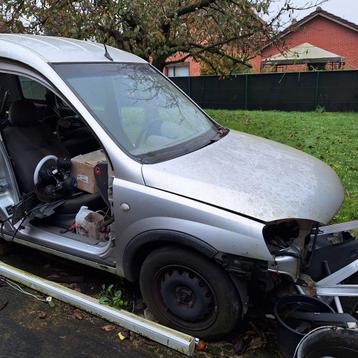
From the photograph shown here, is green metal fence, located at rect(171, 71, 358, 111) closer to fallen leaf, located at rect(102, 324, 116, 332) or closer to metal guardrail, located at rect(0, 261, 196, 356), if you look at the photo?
metal guardrail, located at rect(0, 261, 196, 356)

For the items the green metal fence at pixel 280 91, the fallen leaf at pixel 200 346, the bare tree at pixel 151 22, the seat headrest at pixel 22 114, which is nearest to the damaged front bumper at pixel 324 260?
the fallen leaf at pixel 200 346

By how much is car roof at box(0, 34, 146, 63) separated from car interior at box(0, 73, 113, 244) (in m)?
0.35

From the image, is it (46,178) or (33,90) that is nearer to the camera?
(46,178)

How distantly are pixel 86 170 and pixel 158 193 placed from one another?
104 cm

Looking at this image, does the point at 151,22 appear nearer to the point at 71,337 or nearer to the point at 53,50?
the point at 53,50

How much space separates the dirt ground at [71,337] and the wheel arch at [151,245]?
47cm

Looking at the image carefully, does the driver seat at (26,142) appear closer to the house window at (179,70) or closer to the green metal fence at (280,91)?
the green metal fence at (280,91)

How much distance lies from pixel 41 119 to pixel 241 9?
464cm

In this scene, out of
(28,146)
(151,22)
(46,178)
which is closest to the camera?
(46,178)

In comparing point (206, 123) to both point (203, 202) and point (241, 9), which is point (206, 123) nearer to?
point (203, 202)

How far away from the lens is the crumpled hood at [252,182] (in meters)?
2.64

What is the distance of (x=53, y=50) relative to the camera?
3.46m

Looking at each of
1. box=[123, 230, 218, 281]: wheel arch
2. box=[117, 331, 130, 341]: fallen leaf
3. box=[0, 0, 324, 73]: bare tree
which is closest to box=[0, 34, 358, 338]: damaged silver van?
box=[123, 230, 218, 281]: wheel arch

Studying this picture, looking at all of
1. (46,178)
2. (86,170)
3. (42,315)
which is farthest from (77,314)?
(46,178)
